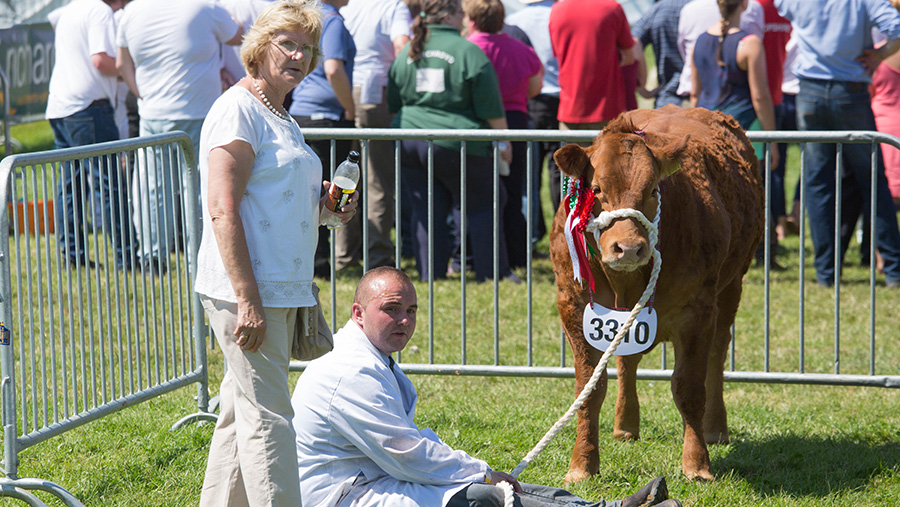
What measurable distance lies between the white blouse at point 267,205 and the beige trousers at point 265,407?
8 centimetres

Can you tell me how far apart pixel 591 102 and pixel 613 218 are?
5250 millimetres

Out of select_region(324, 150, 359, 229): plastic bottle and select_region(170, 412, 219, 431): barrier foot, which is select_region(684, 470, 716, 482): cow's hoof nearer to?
select_region(324, 150, 359, 229): plastic bottle

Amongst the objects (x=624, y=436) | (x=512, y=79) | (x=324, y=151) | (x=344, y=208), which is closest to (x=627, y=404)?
(x=624, y=436)

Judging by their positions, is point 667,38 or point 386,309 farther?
point 667,38

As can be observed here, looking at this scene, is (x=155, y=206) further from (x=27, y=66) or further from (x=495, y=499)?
(x=27, y=66)

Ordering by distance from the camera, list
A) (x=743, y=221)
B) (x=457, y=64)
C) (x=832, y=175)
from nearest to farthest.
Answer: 1. (x=743, y=221)
2. (x=457, y=64)
3. (x=832, y=175)

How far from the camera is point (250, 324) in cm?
339

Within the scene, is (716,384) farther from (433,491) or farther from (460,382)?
(433,491)

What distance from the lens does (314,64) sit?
144 inches

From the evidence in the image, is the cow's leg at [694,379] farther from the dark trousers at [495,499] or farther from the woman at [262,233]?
the woman at [262,233]

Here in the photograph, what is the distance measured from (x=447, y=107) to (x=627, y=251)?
455 cm

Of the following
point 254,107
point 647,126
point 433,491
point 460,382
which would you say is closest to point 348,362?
point 433,491

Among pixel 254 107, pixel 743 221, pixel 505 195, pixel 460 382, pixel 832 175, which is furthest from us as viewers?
pixel 505 195

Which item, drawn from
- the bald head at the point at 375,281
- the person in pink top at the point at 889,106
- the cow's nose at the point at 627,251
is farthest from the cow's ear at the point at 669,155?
the person in pink top at the point at 889,106
